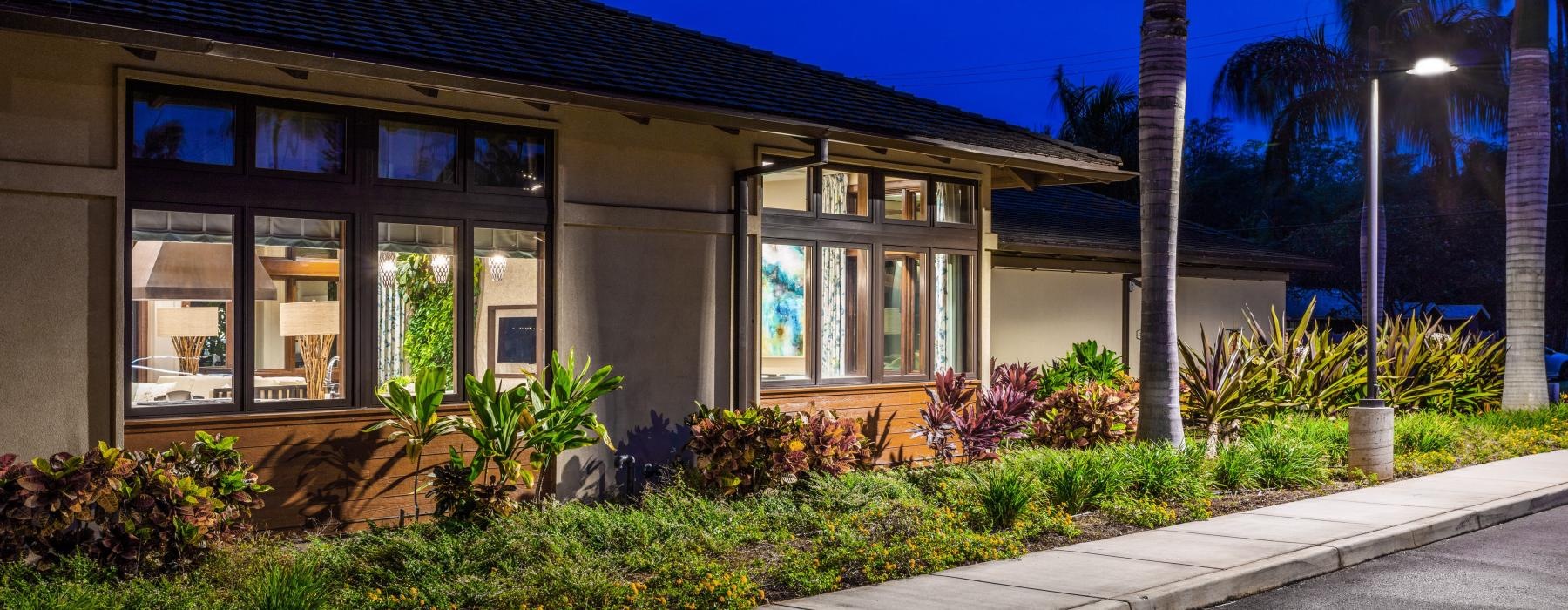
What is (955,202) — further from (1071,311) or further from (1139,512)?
(1071,311)

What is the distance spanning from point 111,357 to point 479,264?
294cm

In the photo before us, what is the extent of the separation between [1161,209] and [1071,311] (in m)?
7.56

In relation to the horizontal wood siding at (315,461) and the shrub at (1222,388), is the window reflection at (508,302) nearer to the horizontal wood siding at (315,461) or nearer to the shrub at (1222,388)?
the horizontal wood siding at (315,461)

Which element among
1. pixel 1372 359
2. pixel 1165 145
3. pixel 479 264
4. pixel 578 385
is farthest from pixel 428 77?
pixel 1372 359

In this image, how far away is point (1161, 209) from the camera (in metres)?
13.0

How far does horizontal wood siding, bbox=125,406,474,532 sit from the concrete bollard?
950 centimetres

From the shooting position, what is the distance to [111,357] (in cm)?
905

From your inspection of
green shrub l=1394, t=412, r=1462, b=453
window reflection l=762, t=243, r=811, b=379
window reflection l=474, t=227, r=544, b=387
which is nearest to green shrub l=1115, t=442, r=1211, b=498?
window reflection l=762, t=243, r=811, b=379

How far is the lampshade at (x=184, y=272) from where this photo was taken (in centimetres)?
928

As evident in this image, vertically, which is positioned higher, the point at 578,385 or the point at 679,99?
the point at 679,99

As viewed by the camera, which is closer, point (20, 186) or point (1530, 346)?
point (20, 186)

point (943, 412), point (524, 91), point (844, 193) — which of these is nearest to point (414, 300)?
point (524, 91)

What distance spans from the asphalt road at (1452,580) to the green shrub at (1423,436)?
4933 mm

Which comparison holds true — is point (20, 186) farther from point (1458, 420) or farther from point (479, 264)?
point (1458, 420)
